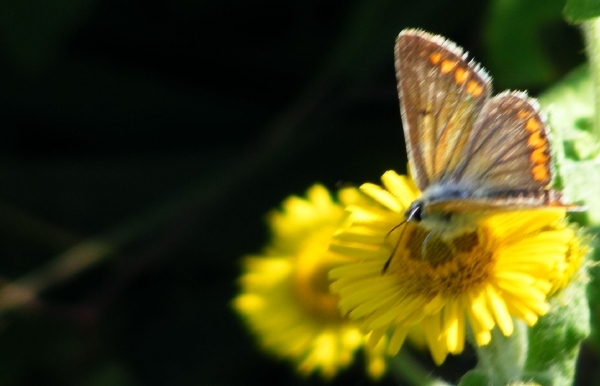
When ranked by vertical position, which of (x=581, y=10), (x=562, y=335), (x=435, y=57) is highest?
(x=435, y=57)

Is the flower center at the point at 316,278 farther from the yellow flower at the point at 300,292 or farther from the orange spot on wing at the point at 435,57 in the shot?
the orange spot on wing at the point at 435,57

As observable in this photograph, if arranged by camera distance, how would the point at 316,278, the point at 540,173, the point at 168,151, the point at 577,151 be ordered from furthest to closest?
the point at 168,151, the point at 316,278, the point at 577,151, the point at 540,173

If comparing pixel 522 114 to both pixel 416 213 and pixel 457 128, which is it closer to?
pixel 457 128

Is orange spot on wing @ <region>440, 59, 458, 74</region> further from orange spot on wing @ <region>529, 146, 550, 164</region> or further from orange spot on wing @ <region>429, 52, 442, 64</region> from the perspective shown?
orange spot on wing @ <region>529, 146, 550, 164</region>

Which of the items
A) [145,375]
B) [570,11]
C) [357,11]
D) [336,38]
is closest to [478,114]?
[570,11]

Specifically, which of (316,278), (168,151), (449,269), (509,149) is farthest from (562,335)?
(168,151)

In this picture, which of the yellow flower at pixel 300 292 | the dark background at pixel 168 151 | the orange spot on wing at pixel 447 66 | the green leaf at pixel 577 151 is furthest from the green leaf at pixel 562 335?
the dark background at pixel 168 151

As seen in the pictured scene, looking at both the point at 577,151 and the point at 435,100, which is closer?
the point at 435,100
